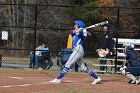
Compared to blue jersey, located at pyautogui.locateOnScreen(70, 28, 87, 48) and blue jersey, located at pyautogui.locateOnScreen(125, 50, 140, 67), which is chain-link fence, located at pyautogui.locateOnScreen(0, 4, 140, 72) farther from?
blue jersey, located at pyautogui.locateOnScreen(70, 28, 87, 48)

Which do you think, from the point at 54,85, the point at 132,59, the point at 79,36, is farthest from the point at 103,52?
the point at 54,85

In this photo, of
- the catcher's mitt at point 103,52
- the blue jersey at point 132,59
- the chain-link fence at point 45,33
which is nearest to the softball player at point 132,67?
the blue jersey at point 132,59

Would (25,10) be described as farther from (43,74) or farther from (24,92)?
(24,92)

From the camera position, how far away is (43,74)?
1800cm

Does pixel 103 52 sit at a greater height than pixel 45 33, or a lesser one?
lesser

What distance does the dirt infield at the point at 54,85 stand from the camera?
13133 millimetres

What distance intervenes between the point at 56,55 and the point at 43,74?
372cm

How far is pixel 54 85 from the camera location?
1426 cm

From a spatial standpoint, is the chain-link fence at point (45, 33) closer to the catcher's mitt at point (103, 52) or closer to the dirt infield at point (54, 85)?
the catcher's mitt at point (103, 52)

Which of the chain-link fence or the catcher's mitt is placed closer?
the catcher's mitt

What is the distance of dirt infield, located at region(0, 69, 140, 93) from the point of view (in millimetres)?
13133

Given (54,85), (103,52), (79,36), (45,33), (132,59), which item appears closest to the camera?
(54,85)

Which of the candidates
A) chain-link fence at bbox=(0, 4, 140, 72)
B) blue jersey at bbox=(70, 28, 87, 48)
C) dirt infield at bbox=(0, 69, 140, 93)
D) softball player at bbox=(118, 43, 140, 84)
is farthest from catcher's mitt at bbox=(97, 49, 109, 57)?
blue jersey at bbox=(70, 28, 87, 48)

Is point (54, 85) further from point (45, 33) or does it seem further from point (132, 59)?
point (45, 33)
